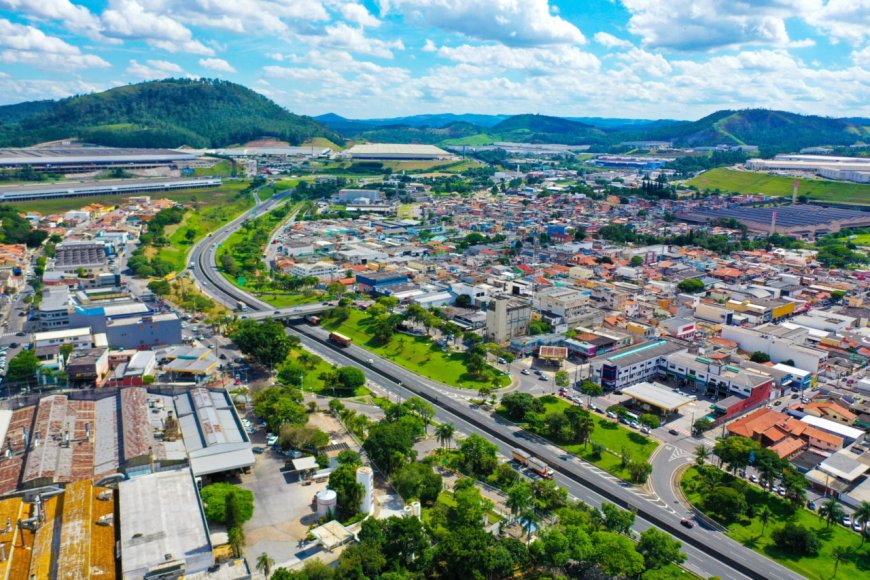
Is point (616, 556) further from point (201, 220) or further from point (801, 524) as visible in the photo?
point (201, 220)

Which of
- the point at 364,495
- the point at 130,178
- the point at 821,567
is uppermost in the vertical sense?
the point at 130,178

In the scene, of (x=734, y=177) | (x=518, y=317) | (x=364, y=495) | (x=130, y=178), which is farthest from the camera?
(x=734, y=177)

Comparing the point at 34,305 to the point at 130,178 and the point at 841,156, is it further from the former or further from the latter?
the point at 841,156

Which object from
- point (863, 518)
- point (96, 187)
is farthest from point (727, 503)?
point (96, 187)

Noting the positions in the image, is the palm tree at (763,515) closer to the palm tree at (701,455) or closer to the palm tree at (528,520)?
the palm tree at (701,455)

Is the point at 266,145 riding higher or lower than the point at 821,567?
higher

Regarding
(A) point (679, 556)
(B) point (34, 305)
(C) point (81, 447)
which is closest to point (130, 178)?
(B) point (34, 305)

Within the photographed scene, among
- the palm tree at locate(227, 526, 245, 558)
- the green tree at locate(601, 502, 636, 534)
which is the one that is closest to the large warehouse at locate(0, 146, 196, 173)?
the palm tree at locate(227, 526, 245, 558)

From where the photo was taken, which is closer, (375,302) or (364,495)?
(364,495)
